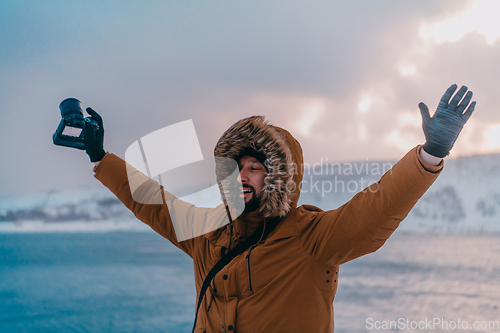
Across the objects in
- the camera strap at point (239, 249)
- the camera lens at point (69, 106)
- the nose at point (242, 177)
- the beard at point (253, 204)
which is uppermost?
the camera lens at point (69, 106)

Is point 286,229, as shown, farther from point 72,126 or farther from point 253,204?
point 72,126

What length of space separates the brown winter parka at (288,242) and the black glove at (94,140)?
2.86ft

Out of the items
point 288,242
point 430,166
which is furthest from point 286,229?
point 430,166

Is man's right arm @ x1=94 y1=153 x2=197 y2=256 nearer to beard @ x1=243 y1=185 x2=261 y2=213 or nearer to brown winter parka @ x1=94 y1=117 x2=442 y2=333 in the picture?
brown winter parka @ x1=94 y1=117 x2=442 y2=333

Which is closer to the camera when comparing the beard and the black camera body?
the beard

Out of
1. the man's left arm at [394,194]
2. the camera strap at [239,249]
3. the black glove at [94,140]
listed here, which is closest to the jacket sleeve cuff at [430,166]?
the man's left arm at [394,194]

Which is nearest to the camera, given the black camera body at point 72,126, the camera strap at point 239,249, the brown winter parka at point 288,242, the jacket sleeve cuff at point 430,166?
the jacket sleeve cuff at point 430,166

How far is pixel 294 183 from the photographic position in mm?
A: 1943

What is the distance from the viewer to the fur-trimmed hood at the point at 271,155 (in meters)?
1.86

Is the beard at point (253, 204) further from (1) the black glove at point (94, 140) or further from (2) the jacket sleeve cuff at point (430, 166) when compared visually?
(1) the black glove at point (94, 140)

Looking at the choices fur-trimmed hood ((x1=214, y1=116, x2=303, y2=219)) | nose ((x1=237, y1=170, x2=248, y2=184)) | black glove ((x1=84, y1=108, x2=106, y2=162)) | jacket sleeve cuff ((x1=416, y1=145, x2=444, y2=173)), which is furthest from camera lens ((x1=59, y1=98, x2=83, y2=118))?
jacket sleeve cuff ((x1=416, y1=145, x2=444, y2=173))

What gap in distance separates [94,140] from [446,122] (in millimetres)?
2098

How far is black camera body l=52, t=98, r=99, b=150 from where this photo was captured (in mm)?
2127

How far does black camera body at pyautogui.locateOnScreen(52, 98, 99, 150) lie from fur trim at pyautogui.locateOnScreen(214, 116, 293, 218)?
0.94 metres
